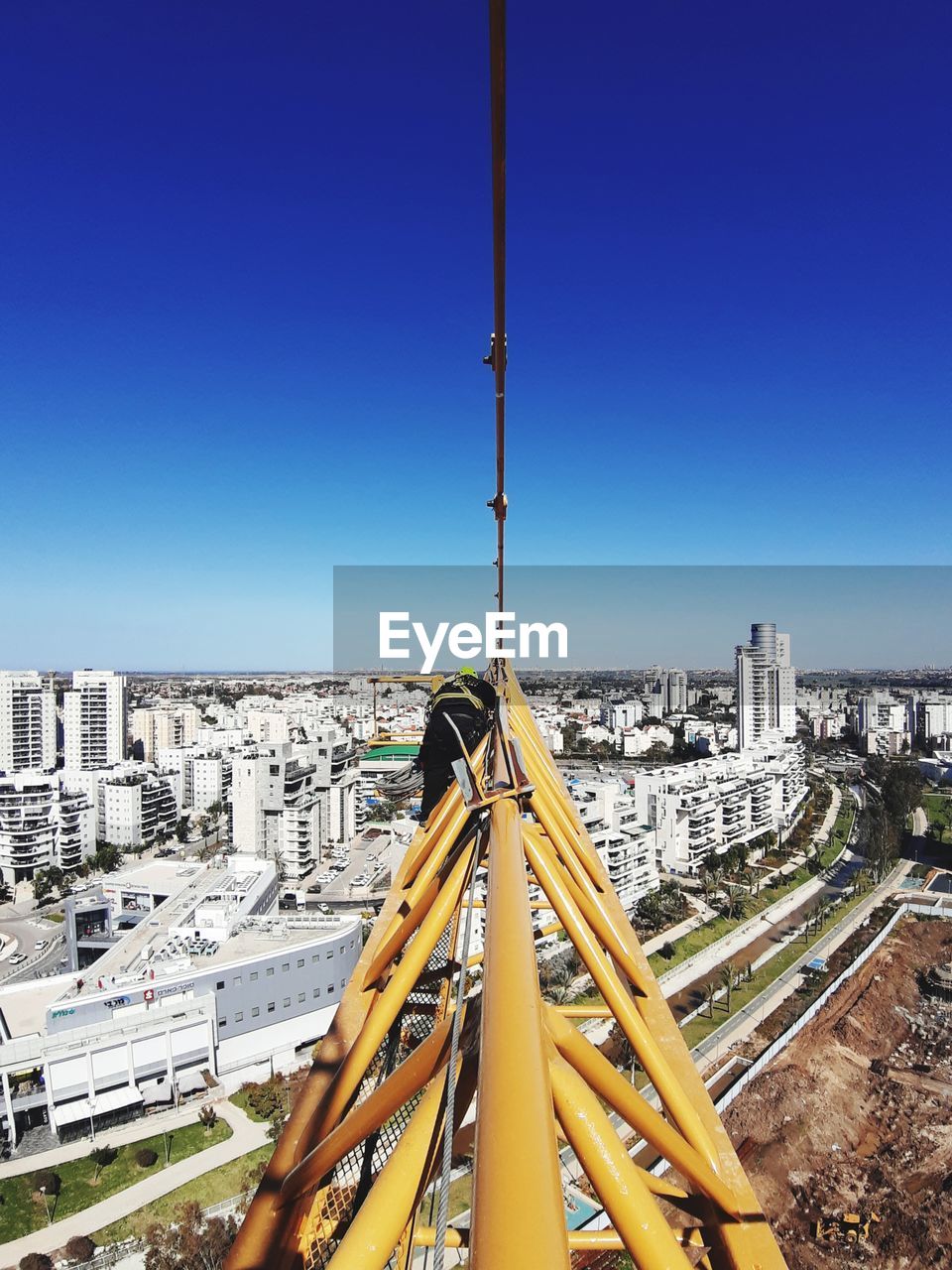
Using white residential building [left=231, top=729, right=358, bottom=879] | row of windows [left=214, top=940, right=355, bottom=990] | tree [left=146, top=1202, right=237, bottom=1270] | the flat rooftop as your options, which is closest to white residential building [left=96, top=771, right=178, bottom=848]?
white residential building [left=231, top=729, right=358, bottom=879]

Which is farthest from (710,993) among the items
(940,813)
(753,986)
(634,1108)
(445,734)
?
(940,813)

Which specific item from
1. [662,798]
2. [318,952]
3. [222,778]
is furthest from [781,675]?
[318,952]

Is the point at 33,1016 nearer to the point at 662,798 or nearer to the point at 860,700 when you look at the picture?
the point at 662,798

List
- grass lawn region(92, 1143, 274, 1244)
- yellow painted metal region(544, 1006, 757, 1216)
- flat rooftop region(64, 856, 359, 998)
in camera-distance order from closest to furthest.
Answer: yellow painted metal region(544, 1006, 757, 1216), grass lawn region(92, 1143, 274, 1244), flat rooftop region(64, 856, 359, 998)

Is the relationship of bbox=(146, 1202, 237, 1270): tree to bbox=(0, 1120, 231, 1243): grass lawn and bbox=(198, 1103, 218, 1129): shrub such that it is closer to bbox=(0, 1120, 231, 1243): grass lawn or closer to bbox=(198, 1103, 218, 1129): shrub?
bbox=(0, 1120, 231, 1243): grass lawn

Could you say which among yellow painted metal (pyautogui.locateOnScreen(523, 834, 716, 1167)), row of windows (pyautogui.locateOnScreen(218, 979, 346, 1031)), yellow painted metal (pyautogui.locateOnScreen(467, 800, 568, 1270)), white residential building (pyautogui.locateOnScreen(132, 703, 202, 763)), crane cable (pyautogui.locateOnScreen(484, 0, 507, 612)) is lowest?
row of windows (pyautogui.locateOnScreen(218, 979, 346, 1031))
